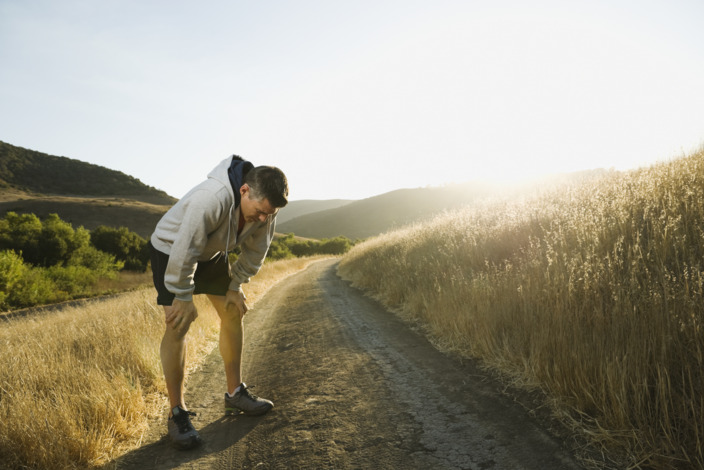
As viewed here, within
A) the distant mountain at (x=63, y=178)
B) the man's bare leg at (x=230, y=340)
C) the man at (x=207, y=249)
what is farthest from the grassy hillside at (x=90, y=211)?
the man at (x=207, y=249)

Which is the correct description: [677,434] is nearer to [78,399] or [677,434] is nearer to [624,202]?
[624,202]

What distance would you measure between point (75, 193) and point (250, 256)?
95.7 meters

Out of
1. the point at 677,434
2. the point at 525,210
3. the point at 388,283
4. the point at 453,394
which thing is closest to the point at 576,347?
the point at 677,434

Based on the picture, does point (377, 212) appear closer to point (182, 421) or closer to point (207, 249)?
point (207, 249)

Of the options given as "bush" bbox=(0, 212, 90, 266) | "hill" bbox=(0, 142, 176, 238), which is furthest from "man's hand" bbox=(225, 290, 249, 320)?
"hill" bbox=(0, 142, 176, 238)

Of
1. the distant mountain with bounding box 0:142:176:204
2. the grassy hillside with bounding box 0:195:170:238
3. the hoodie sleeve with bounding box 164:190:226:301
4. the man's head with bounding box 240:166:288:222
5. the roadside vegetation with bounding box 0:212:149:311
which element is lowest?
the roadside vegetation with bounding box 0:212:149:311

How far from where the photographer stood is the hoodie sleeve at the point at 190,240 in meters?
2.46

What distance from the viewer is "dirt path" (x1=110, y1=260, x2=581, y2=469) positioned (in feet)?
7.64

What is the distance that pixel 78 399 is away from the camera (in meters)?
2.79

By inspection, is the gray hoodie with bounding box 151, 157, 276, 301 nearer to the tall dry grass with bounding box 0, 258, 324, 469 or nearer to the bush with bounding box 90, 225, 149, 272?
the tall dry grass with bounding box 0, 258, 324, 469

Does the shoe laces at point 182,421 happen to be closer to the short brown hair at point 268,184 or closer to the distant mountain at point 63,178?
the short brown hair at point 268,184

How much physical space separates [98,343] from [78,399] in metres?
1.79

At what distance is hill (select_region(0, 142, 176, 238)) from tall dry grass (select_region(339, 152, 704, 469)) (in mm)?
Answer: 59869

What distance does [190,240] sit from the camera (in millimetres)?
2477
